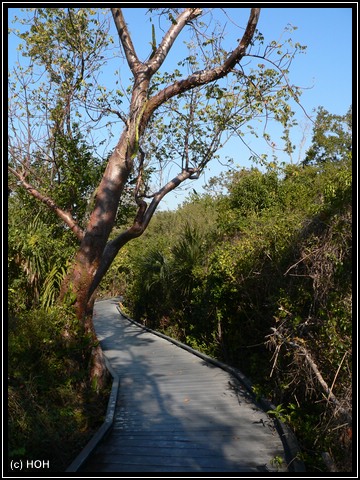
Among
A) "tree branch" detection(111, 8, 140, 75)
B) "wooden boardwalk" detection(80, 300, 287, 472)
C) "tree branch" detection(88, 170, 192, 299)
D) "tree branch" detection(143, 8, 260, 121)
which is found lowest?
"wooden boardwalk" detection(80, 300, 287, 472)

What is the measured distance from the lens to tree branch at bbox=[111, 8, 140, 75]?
8281 millimetres

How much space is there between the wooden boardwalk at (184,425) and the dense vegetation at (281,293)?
51cm

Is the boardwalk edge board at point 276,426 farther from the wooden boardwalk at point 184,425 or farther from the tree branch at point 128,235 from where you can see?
the tree branch at point 128,235

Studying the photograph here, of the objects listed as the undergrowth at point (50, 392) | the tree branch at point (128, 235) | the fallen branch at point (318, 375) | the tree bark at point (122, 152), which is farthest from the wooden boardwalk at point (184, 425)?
the tree branch at point (128, 235)

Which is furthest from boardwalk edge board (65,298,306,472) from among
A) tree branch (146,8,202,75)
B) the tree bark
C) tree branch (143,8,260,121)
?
tree branch (146,8,202,75)

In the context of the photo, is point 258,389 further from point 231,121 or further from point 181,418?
point 231,121

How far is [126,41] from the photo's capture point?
855 cm

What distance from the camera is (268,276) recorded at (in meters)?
8.47

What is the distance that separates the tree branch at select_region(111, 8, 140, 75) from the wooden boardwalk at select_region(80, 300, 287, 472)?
5.54 meters

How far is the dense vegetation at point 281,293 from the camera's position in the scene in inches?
217

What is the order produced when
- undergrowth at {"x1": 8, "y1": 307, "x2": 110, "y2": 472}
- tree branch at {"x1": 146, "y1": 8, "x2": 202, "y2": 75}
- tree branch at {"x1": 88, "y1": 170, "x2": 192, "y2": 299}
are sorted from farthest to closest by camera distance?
tree branch at {"x1": 88, "y1": 170, "x2": 192, "y2": 299}, tree branch at {"x1": 146, "y1": 8, "x2": 202, "y2": 75}, undergrowth at {"x1": 8, "y1": 307, "x2": 110, "y2": 472}

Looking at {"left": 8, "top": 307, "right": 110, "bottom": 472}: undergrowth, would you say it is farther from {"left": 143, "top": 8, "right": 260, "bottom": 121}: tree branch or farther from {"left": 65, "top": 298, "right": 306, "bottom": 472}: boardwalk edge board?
{"left": 143, "top": 8, "right": 260, "bottom": 121}: tree branch

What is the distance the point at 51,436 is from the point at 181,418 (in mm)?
2117
